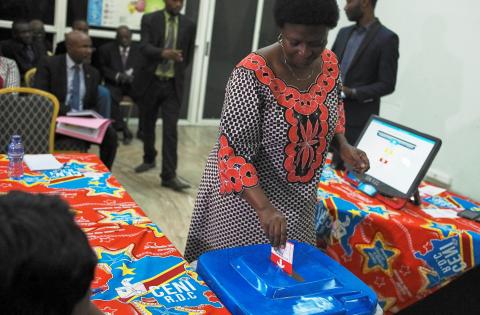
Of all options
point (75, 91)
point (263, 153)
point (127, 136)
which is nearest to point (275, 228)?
point (263, 153)

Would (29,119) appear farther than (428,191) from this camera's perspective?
Yes

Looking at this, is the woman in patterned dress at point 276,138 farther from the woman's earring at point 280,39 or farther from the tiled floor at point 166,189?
the tiled floor at point 166,189

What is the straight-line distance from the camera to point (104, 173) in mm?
2234

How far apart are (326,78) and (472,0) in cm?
300

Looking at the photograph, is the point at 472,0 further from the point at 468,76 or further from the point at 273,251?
the point at 273,251

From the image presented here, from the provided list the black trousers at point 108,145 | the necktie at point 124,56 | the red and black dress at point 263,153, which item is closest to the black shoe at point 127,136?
the necktie at point 124,56

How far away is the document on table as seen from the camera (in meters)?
2.16

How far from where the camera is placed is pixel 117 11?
610 centimetres

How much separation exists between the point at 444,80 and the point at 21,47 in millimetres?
3906

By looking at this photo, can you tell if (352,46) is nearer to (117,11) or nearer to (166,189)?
(166,189)

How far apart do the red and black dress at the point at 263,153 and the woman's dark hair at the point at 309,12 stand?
0.54ft

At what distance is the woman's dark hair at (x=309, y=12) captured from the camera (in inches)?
56.2

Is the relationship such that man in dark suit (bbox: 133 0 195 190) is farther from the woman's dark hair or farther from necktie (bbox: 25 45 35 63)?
the woman's dark hair

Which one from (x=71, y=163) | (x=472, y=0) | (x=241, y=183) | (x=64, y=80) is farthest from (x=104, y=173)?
(x=472, y=0)
